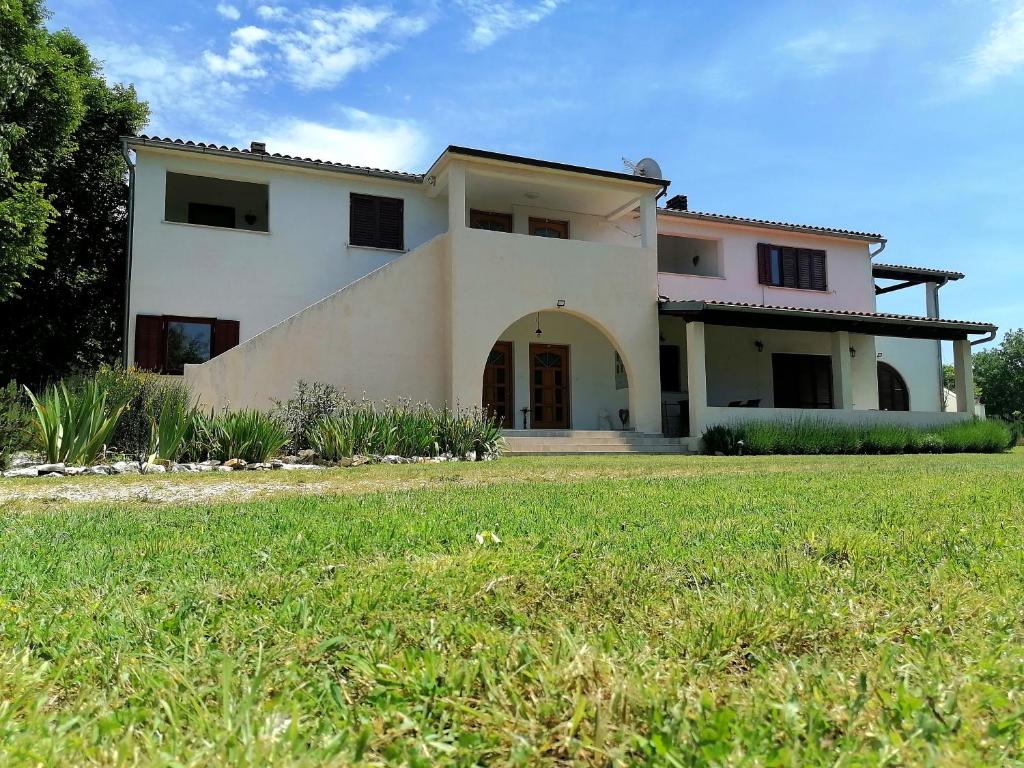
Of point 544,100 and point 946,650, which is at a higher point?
point 544,100

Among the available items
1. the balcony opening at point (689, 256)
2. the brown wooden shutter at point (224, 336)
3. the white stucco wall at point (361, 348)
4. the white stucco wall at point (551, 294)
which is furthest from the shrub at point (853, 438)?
the brown wooden shutter at point (224, 336)

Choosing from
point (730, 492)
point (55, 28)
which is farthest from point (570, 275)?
point (55, 28)

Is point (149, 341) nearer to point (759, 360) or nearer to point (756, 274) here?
point (756, 274)

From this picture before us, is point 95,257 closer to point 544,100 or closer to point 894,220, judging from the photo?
point 544,100

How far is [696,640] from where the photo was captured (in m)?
2.00

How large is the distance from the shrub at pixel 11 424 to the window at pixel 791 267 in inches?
690

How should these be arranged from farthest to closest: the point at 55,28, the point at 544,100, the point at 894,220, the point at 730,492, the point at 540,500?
the point at 894,220
the point at 55,28
the point at 544,100
the point at 730,492
the point at 540,500

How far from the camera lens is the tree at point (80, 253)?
1734 cm

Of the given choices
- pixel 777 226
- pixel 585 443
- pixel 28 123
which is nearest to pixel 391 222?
pixel 585 443

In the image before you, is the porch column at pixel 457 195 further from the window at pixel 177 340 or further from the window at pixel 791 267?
the window at pixel 791 267

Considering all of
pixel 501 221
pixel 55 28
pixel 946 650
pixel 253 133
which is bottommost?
pixel 946 650

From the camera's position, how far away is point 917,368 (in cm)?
2258

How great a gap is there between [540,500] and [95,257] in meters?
17.8

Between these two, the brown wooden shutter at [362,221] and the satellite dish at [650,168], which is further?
the satellite dish at [650,168]
